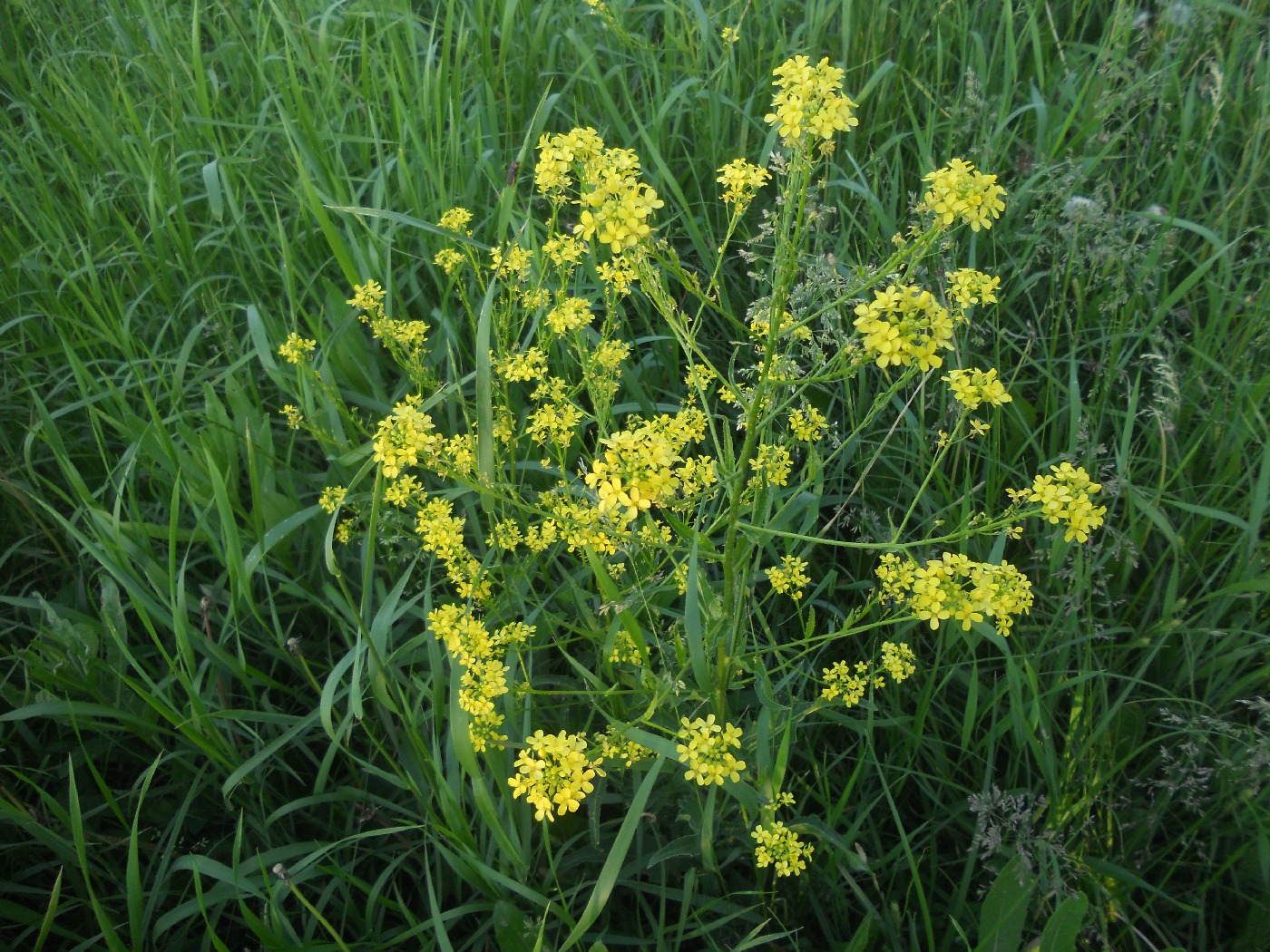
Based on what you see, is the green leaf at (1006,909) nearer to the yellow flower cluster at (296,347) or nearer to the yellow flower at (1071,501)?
the yellow flower at (1071,501)

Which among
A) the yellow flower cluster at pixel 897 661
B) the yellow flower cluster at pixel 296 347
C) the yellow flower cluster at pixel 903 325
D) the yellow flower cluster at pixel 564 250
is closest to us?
the yellow flower cluster at pixel 903 325

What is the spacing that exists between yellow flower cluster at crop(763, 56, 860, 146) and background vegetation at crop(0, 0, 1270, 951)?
981mm

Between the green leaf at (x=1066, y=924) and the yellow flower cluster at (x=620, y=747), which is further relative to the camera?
the yellow flower cluster at (x=620, y=747)

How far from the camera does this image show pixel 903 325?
4.01 ft

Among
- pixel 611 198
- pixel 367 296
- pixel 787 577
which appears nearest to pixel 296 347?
pixel 367 296

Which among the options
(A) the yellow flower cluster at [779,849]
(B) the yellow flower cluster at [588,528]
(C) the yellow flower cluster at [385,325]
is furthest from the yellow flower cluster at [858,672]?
(C) the yellow flower cluster at [385,325]

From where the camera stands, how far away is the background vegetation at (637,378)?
174cm

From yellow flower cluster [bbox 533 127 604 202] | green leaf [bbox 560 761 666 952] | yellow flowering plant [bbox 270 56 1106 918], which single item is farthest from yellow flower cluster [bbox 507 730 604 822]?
yellow flower cluster [bbox 533 127 604 202]

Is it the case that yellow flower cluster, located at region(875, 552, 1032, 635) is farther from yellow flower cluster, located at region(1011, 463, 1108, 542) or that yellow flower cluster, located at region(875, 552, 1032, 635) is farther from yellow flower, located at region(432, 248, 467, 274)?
yellow flower, located at region(432, 248, 467, 274)

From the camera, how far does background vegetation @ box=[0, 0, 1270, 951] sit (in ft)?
5.71

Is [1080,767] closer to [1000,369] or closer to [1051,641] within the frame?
[1051,641]

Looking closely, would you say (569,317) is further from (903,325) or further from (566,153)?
(903,325)

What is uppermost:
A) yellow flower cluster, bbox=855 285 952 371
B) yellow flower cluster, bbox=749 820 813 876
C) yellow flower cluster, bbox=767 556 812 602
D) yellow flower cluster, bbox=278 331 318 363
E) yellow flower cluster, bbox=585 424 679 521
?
yellow flower cluster, bbox=855 285 952 371

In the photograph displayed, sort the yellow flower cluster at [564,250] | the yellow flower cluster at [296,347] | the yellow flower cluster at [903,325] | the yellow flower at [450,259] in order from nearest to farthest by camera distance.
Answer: the yellow flower cluster at [903,325] → the yellow flower cluster at [564,250] → the yellow flower cluster at [296,347] → the yellow flower at [450,259]
